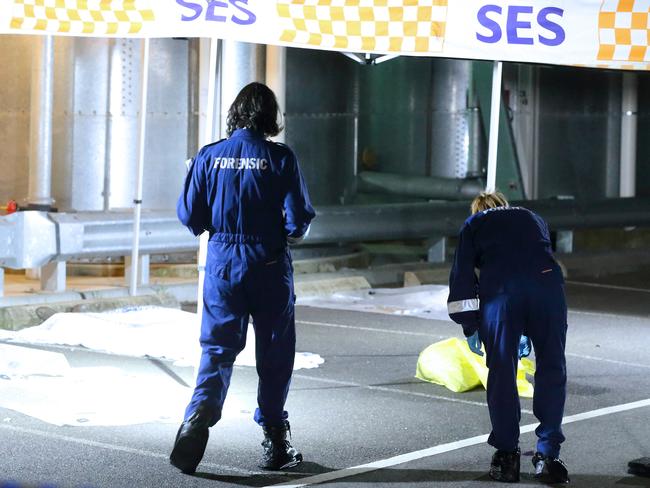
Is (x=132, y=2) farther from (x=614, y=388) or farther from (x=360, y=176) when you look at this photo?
(x=360, y=176)

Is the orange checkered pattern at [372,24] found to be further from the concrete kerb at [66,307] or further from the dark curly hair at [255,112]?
the concrete kerb at [66,307]

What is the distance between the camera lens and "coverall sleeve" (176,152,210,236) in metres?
7.31

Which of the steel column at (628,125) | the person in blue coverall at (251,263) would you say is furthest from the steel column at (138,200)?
the steel column at (628,125)

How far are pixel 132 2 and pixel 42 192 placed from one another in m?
6.29

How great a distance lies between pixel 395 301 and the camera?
47.3 ft

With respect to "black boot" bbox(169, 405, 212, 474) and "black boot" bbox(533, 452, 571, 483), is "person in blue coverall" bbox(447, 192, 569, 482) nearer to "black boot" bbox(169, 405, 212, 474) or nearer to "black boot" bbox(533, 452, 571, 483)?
"black boot" bbox(533, 452, 571, 483)

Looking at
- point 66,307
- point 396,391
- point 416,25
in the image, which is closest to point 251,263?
point 416,25

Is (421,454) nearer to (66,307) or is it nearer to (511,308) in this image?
(511,308)

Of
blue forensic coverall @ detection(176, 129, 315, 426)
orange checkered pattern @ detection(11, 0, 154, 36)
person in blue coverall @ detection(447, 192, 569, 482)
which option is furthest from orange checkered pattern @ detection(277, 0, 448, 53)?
person in blue coverall @ detection(447, 192, 569, 482)

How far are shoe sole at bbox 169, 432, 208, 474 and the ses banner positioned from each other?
2.79m

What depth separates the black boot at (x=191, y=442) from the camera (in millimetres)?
7027

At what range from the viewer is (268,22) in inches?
341

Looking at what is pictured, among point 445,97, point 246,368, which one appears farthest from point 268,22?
point 445,97

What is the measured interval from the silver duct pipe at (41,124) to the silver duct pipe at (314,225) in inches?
44.0
